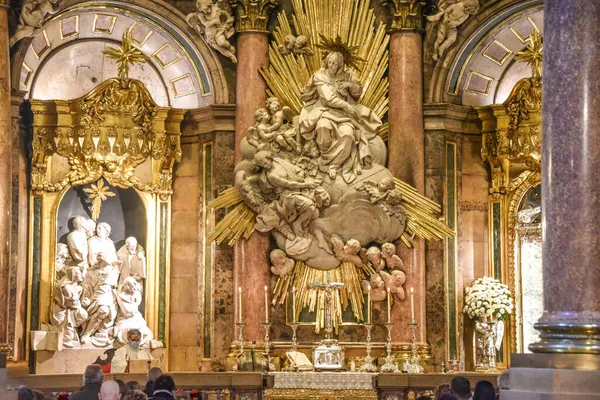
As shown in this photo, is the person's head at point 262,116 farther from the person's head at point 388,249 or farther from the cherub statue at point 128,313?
the cherub statue at point 128,313

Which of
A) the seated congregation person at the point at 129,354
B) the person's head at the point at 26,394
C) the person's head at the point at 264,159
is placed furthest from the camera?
the person's head at the point at 264,159

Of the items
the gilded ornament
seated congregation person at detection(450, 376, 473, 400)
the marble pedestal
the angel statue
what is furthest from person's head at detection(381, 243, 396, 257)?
seated congregation person at detection(450, 376, 473, 400)

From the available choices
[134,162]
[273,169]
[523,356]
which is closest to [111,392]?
[523,356]

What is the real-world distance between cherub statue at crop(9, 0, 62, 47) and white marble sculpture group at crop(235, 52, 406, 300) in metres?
3.44

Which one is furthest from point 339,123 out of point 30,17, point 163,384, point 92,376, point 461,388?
point 163,384

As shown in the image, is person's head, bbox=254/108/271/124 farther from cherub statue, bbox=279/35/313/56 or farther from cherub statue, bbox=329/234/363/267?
cherub statue, bbox=329/234/363/267

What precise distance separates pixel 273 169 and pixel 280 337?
104 inches

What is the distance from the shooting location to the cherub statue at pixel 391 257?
1996cm

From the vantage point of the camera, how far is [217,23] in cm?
2072

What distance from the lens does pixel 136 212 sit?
69.7ft

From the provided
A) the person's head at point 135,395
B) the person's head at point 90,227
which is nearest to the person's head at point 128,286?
the person's head at point 90,227

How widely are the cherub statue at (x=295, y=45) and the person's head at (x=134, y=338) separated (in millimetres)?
4817

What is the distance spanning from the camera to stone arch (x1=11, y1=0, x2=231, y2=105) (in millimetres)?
20688

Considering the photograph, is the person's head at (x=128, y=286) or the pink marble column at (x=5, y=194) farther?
the person's head at (x=128, y=286)
